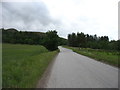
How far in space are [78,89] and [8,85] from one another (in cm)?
278

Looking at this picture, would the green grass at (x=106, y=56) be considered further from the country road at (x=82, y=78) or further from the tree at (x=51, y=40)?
the tree at (x=51, y=40)

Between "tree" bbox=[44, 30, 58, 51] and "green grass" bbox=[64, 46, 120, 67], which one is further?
"tree" bbox=[44, 30, 58, 51]

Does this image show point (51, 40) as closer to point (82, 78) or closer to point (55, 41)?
point (55, 41)

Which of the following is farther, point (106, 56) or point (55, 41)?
point (55, 41)

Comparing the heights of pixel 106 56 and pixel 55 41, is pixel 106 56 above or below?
below

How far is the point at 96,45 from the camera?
7650 centimetres

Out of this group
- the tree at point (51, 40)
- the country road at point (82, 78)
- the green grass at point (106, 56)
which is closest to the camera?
the country road at point (82, 78)

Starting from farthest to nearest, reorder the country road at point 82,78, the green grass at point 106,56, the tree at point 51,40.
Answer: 1. the tree at point 51,40
2. the green grass at point 106,56
3. the country road at point 82,78

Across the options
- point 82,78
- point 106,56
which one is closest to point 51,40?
point 106,56

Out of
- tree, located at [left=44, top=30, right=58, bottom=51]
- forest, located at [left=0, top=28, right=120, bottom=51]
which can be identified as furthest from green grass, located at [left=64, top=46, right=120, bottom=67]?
tree, located at [left=44, top=30, right=58, bottom=51]

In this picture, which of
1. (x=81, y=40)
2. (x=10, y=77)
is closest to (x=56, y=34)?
(x=81, y=40)

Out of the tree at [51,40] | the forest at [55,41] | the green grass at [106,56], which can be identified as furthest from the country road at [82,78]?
the tree at [51,40]

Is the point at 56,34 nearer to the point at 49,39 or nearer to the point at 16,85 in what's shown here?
the point at 49,39

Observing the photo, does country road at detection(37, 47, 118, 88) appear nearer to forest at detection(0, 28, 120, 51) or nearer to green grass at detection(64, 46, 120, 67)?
green grass at detection(64, 46, 120, 67)
